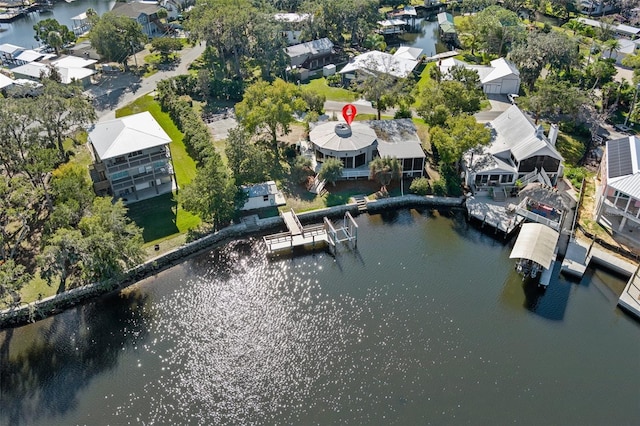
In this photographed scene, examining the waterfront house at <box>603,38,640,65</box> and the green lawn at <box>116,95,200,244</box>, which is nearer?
the green lawn at <box>116,95,200,244</box>

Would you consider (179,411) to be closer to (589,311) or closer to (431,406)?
(431,406)

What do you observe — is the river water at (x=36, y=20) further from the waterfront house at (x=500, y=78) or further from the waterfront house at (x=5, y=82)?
the waterfront house at (x=500, y=78)

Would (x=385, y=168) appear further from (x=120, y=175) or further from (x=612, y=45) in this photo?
(x=612, y=45)

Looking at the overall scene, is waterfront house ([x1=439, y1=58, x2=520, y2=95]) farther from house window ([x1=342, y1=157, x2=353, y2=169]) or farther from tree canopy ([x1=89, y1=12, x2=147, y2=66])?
tree canopy ([x1=89, y1=12, x2=147, y2=66])

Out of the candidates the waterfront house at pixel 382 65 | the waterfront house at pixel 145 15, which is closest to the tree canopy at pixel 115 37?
the waterfront house at pixel 145 15

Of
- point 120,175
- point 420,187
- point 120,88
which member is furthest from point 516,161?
point 120,88

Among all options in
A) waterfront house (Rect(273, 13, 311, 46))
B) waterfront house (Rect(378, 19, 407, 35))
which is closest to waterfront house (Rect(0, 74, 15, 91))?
waterfront house (Rect(273, 13, 311, 46))

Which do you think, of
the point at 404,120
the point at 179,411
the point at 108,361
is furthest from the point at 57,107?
the point at 404,120
